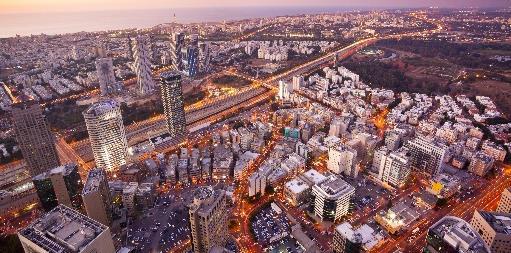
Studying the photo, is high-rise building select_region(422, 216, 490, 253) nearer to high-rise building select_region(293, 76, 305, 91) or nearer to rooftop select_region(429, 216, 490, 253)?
rooftop select_region(429, 216, 490, 253)

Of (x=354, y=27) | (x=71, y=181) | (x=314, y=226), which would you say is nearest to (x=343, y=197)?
(x=314, y=226)

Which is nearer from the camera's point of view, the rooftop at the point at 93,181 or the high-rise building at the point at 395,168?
the rooftop at the point at 93,181

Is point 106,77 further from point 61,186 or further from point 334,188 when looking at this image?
point 334,188

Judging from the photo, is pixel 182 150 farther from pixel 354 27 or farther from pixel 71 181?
pixel 354 27

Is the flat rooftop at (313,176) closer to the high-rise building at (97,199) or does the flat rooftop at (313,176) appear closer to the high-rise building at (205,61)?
the high-rise building at (97,199)

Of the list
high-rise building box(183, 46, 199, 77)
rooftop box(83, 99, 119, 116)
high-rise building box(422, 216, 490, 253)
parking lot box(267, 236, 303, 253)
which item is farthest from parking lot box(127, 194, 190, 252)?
high-rise building box(183, 46, 199, 77)

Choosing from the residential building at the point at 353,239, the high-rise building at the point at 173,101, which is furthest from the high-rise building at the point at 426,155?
the high-rise building at the point at 173,101
